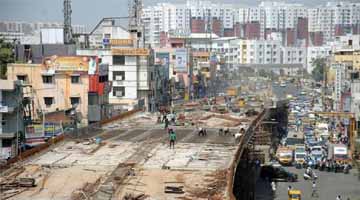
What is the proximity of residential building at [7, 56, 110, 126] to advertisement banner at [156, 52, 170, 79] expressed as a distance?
396 inches

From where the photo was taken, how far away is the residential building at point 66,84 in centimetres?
1584

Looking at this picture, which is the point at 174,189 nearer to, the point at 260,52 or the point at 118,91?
the point at 118,91

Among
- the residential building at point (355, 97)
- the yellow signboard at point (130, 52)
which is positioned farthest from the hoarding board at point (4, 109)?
the residential building at point (355, 97)

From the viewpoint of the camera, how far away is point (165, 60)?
2883 centimetres

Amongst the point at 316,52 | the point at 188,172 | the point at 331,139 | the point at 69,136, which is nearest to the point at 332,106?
the point at 331,139

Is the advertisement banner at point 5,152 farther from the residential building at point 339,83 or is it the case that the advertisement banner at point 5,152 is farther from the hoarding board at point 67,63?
the residential building at point 339,83

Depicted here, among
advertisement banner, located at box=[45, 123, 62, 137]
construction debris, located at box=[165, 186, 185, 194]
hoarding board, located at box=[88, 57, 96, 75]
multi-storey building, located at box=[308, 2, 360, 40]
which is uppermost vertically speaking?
multi-storey building, located at box=[308, 2, 360, 40]

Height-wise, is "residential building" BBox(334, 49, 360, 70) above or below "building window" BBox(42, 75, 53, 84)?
above

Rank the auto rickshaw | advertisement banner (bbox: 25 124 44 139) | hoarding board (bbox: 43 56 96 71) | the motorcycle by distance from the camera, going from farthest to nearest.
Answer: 1. the motorcycle
2. hoarding board (bbox: 43 56 96 71)
3. the auto rickshaw
4. advertisement banner (bbox: 25 124 44 139)

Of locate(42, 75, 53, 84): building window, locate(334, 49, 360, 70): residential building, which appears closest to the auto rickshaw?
locate(42, 75, 53, 84): building window

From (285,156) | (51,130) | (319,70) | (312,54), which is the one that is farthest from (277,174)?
(312,54)

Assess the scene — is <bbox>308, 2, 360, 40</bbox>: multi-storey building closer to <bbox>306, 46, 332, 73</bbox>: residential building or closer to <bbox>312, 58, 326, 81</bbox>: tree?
<bbox>306, 46, 332, 73</bbox>: residential building

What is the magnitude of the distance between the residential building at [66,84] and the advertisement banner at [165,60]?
10.1 metres

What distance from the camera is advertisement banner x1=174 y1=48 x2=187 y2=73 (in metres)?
30.3
